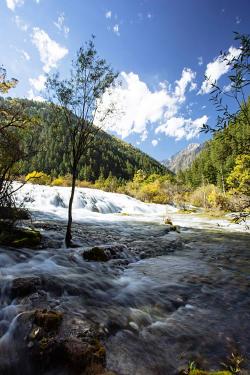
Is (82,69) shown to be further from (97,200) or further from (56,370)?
(97,200)

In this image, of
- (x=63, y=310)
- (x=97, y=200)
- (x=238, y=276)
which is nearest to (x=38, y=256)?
(x=63, y=310)

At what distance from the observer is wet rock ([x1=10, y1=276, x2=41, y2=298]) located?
7.24 metres

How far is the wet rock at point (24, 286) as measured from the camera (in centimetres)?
724

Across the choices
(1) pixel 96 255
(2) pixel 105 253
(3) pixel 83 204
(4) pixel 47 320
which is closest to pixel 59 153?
(3) pixel 83 204

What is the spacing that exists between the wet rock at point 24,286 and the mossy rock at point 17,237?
4.92 metres

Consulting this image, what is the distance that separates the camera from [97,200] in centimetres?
4338

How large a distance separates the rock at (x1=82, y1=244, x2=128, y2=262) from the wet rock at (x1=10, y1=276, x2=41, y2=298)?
3985mm

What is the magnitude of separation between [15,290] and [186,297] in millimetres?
4889

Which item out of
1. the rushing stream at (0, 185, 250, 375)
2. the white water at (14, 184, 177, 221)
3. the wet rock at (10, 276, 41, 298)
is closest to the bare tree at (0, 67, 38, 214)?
the rushing stream at (0, 185, 250, 375)

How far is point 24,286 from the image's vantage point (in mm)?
7504

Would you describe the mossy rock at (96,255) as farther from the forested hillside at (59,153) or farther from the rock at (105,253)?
the forested hillside at (59,153)

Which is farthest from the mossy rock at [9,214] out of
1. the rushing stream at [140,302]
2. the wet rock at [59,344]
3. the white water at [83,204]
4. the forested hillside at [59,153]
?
the white water at [83,204]

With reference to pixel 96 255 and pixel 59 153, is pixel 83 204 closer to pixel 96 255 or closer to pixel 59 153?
pixel 96 255

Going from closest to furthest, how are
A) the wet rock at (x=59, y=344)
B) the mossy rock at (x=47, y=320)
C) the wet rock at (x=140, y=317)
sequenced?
the wet rock at (x=59, y=344)
the mossy rock at (x=47, y=320)
the wet rock at (x=140, y=317)
